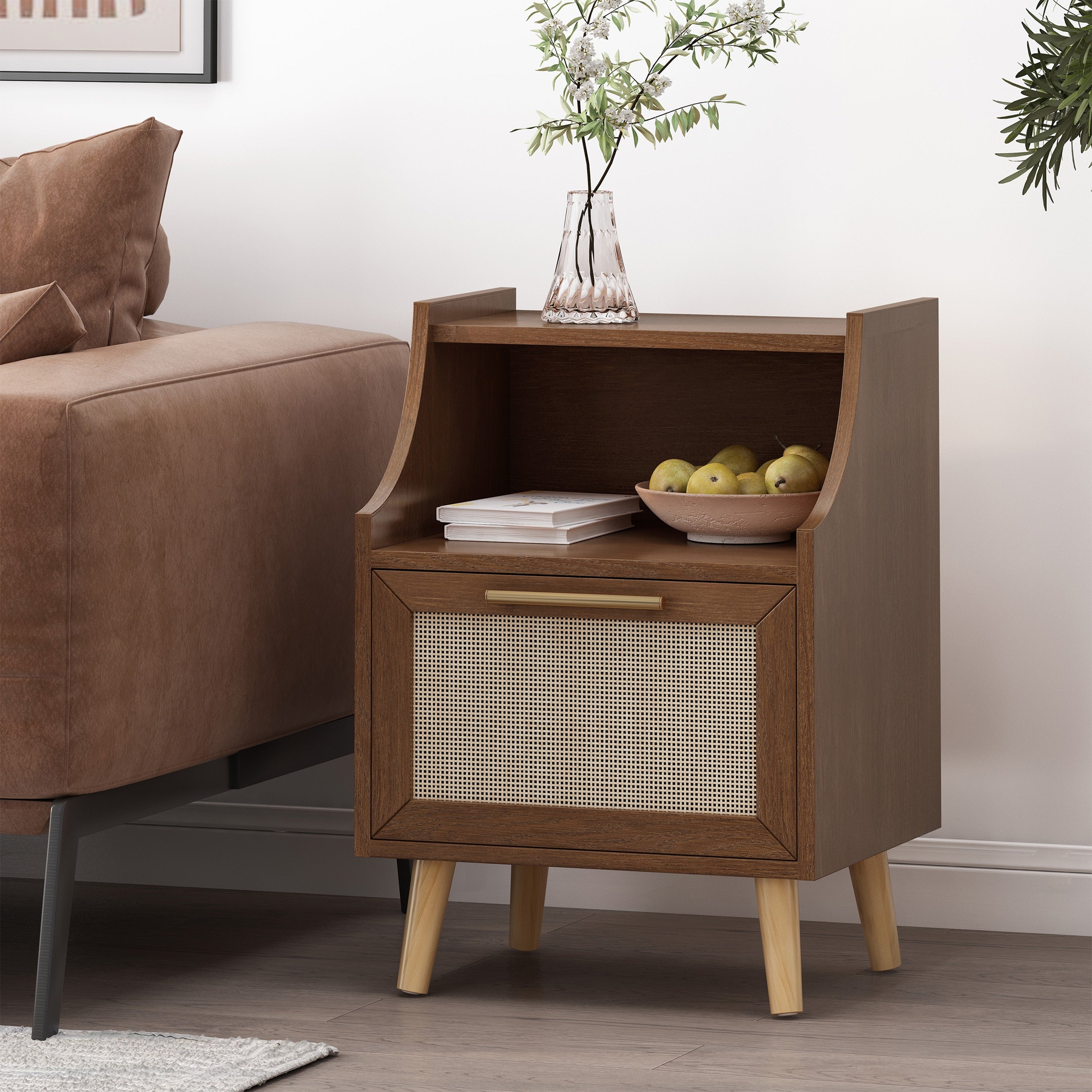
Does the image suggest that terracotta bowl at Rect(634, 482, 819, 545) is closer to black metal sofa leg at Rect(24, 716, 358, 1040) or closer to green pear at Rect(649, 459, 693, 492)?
green pear at Rect(649, 459, 693, 492)

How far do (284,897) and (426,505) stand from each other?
0.69m

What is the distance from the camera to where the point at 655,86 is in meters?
2.05

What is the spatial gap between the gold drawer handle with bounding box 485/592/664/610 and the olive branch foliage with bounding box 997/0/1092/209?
60 cm

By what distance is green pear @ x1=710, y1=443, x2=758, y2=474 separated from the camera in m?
2.01

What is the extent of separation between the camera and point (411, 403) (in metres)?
2.01

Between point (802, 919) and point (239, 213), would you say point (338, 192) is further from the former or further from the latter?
point (802, 919)

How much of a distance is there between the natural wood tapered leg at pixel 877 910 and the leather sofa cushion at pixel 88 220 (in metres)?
1.00

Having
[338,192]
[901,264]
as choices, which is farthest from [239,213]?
[901,264]

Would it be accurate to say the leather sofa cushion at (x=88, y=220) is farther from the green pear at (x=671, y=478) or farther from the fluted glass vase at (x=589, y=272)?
the green pear at (x=671, y=478)

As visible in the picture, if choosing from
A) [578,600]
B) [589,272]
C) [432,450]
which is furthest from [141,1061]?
[589,272]

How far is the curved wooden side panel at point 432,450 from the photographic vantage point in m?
1.94

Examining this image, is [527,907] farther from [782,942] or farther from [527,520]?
[527,520]

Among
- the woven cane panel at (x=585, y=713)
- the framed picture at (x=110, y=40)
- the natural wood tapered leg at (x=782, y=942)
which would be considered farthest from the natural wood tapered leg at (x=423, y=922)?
the framed picture at (x=110, y=40)

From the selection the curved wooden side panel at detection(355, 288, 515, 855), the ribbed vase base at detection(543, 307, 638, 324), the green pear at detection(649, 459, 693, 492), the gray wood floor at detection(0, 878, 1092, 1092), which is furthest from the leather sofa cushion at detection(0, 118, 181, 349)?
the gray wood floor at detection(0, 878, 1092, 1092)
